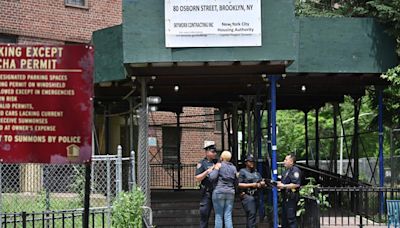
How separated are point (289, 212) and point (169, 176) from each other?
45.9 ft

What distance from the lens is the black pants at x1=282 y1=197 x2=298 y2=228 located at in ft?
45.3

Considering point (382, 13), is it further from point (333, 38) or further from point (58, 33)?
point (58, 33)

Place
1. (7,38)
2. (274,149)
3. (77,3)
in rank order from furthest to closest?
(77,3), (7,38), (274,149)

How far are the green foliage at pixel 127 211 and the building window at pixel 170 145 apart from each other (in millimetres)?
16067

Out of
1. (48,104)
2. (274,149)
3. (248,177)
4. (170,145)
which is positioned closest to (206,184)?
(248,177)

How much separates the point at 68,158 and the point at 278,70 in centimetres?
849

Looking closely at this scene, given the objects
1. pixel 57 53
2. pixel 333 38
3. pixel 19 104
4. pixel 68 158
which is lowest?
pixel 68 158

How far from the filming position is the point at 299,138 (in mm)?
43438

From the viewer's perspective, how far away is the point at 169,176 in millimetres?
27500

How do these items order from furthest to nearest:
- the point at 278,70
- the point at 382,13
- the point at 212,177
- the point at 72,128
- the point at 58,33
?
1. the point at 58,33
2. the point at 382,13
3. the point at 278,70
4. the point at 212,177
5. the point at 72,128

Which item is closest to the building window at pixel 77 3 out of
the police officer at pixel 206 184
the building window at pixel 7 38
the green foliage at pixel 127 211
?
the building window at pixel 7 38

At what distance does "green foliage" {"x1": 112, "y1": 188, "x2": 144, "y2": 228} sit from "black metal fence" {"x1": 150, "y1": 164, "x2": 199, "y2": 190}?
13878mm

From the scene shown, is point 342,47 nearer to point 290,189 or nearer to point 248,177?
point 290,189

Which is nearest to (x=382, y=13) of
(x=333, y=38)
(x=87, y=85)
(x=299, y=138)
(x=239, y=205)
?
(x=333, y=38)
